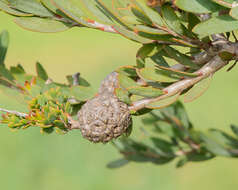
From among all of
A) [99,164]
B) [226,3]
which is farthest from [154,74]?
[99,164]

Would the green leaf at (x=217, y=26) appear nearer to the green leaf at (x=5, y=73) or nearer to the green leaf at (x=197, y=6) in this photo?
the green leaf at (x=197, y=6)

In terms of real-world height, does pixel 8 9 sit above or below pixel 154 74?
above

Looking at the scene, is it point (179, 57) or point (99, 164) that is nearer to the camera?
point (179, 57)

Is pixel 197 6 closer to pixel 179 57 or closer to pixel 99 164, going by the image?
pixel 179 57

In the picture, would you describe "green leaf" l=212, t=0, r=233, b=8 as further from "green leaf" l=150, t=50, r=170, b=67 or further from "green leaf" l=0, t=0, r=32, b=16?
"green leaf" l=0, t=0, r=32, b=16

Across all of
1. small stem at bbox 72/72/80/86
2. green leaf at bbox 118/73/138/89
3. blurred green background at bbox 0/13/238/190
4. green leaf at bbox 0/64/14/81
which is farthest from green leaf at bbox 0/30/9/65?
blurred green background at bbox 0/13/238/190

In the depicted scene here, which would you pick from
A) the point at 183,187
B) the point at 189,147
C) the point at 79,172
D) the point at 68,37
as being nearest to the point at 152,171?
the point at 183,187

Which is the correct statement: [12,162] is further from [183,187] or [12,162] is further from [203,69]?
[203,69]
